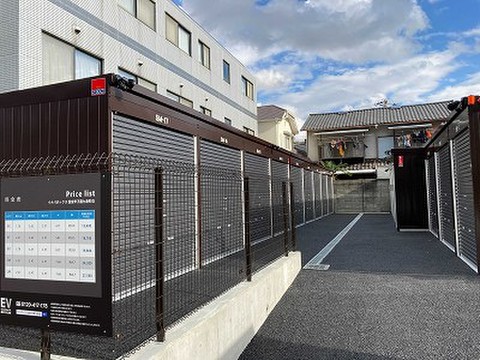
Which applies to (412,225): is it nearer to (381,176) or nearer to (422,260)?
(422,260)

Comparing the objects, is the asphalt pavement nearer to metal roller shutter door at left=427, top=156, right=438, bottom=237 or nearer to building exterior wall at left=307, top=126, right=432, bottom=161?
metal roller shutter door at left=427, top=156, right=438, bottom=237

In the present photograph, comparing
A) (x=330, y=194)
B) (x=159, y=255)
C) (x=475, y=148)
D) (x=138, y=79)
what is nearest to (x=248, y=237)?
(x=159, y=255)

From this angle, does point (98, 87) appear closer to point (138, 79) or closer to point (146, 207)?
point (146, 207)

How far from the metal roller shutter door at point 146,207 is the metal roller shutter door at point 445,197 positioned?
6.62m

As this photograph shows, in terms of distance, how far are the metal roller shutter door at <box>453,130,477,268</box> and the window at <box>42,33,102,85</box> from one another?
26.6 ft

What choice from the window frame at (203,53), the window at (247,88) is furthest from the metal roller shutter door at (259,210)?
the window at (247,88)

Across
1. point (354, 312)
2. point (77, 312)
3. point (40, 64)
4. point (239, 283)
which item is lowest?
point (354, 312)

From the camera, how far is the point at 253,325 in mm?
4945

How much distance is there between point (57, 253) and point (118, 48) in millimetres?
8604

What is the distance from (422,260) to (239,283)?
Result: 18.8 feet

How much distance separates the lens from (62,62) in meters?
8.33

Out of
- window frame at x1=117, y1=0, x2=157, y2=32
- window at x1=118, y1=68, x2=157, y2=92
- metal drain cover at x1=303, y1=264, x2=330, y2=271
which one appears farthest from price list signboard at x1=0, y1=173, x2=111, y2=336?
window frame at x1=117, y1=0, x2=157, y2=32

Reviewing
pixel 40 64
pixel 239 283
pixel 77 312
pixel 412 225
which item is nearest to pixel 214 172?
pixel 239 283

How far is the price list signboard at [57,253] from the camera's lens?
277 cm
